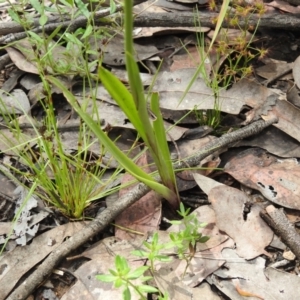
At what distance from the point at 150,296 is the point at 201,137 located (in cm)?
56

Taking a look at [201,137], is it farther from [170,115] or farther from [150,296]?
[150,296]

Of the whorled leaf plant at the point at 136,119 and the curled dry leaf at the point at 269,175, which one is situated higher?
the whorled leaf plant at the point at 136,119

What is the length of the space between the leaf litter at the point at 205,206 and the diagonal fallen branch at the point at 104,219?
39 mm

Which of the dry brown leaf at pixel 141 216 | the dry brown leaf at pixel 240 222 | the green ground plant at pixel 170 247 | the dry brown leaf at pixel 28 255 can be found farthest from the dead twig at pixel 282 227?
the dry brown leaf at pixel 28 255

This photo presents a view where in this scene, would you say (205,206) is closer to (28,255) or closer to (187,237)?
(187,237)

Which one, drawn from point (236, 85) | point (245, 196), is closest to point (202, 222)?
point (245, 196)

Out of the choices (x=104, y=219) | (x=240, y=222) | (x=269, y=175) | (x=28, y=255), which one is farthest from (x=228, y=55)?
(x=28, y=255)

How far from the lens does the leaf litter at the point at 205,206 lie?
1370mm

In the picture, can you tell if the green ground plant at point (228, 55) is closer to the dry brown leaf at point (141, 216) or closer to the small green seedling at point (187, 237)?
the dry brown leaf at point (141, 216)

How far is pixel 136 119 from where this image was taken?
1.25 metres

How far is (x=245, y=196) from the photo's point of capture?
1521mm

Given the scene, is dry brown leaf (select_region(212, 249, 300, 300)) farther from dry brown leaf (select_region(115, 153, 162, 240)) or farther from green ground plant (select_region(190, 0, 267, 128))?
green ground plant (select_region(190, 0, 267, 128))

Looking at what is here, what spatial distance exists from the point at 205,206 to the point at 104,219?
Result: 30 centimetres

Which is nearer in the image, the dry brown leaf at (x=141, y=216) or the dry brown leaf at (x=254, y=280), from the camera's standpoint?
the dry brown leaf at (x=254, y=280)
